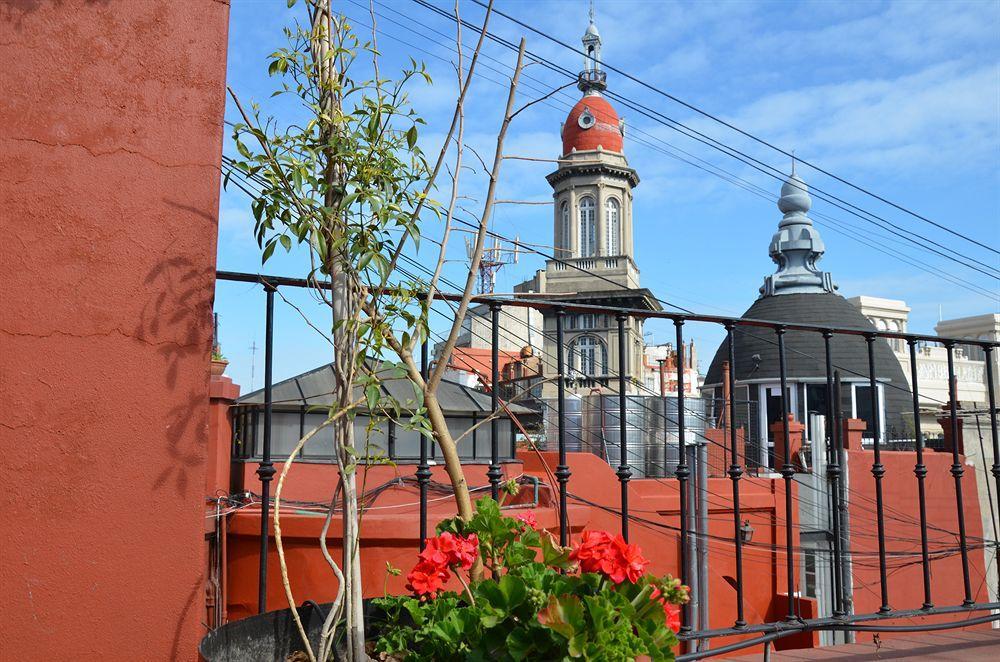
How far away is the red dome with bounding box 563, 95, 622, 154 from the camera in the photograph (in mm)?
34531

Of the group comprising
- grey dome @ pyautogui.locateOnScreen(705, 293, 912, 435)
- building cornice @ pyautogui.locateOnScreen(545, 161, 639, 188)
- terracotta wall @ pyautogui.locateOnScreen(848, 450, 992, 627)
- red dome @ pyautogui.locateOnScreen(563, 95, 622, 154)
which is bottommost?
terracotta wall @ pyautogui.locateOnScreen(848, 450, 992, 627)

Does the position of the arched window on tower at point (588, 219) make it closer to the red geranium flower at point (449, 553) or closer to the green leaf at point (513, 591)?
the red geranium flower at point (449, 553)

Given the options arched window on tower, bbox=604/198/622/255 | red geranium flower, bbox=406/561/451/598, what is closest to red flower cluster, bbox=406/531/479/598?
red geranium flower, bbox=406/561/451/598

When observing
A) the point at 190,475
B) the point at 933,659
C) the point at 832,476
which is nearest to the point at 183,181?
the point at 190,475

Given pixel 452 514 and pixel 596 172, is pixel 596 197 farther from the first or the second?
pixel 452 514

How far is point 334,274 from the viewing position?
1954 millimetres

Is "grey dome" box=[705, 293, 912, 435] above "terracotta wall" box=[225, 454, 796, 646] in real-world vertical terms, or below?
above

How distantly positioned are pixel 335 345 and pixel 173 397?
0.38 m

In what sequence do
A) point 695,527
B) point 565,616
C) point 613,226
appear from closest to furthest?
point 565,616 < point 695,527 < point 613,226

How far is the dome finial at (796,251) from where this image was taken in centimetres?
2758

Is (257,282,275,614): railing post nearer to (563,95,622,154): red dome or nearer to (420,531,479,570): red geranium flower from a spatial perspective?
(420,531,479,570): red geranium flower

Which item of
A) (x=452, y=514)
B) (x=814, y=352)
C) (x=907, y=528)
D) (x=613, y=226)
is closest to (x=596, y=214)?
(x=613, y=226)

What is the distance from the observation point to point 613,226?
34906mm

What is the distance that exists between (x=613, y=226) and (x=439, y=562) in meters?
34.0
